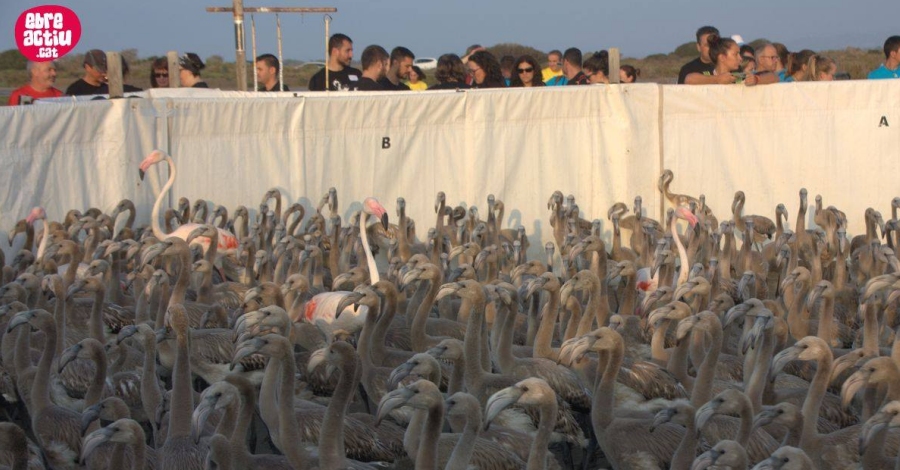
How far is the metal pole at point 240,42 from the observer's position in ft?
49.1

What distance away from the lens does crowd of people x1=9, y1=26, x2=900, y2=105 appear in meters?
14.5

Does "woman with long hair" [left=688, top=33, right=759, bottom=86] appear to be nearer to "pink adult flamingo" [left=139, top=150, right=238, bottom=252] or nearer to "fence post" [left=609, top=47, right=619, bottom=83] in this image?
"fence post" [left=609, top=47, right=619, bottom=83]

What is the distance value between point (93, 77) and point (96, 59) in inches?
13.9

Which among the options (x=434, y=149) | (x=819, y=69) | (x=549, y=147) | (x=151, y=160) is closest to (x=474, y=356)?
(x=151, y=160)

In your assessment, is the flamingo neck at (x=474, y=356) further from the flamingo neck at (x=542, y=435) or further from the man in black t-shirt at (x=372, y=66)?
the man in black t-shirt at (x=372, y=66)

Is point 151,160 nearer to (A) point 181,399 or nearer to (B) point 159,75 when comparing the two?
(B) point 159,75

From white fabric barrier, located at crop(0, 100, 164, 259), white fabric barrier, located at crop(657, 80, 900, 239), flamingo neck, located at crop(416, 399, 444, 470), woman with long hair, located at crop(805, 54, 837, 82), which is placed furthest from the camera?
woman with long hair, located at crop(805, 54, 837, 82)

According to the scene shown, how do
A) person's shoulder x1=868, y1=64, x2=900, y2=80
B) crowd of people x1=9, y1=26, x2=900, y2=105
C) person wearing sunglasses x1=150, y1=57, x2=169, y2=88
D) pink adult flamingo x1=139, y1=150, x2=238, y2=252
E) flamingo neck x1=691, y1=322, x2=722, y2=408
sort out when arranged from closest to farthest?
flamingo neck x1=691, y1=322, x2=722, y2=408 → pink adult flamingo x1=139, y1=150, x2=238, y2=252 → crowd of people x1=9, y1=26, x2=900, y2=105 → person's shoulder x1=868, y1=64, x2=900, y2=80 → person wearing sunglasses x1=150, y1=57, x2=169, y2=88

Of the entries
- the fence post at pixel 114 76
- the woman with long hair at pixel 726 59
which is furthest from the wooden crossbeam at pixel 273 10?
the woman with long hair at pixel 726 59

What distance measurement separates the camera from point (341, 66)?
14938 millimetres

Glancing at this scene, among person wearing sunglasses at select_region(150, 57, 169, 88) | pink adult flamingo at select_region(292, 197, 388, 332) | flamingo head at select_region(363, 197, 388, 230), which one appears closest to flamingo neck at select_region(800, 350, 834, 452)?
pink adult flamingo at select_region(292, 197, 388, 332)

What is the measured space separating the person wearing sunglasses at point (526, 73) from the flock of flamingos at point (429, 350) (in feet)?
8.76

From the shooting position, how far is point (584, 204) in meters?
14.4

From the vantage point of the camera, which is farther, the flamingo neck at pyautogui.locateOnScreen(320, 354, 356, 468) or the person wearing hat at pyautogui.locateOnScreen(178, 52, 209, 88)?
the person wearing hat at pyautogui.locateOnScreen(178, 52, 209, 88)
